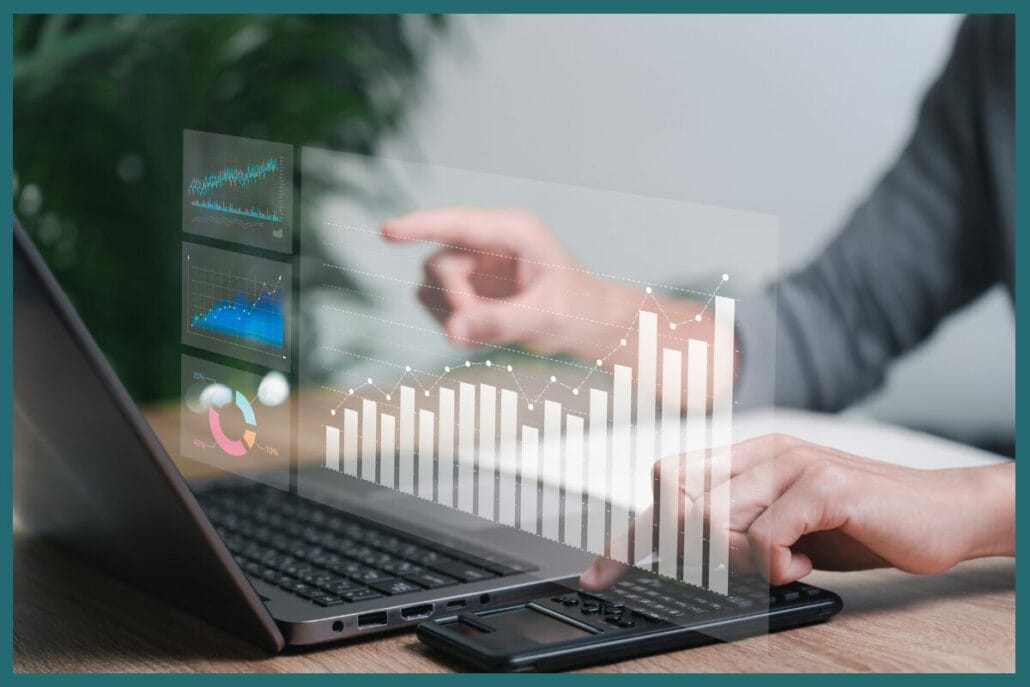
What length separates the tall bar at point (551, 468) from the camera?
21.4 inches

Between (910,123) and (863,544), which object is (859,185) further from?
(863,544)

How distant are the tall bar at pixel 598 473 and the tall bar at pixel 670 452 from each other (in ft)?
0.09

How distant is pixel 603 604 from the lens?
54 centimetres

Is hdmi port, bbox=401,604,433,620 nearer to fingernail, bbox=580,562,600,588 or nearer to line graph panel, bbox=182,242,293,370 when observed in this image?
fingernail, bbox=580,562,600,588

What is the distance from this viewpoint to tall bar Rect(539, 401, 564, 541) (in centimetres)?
54

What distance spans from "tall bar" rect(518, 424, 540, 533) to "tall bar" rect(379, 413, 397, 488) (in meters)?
0.08

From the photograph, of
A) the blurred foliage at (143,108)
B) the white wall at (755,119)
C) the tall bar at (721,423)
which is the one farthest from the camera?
the blurred foliage at (143,108)

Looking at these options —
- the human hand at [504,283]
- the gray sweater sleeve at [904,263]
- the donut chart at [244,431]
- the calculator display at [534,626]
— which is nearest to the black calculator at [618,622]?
the calculator display at [534,626]

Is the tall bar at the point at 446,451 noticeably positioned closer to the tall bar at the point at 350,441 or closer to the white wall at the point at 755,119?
the tall bar at the point at 350,441

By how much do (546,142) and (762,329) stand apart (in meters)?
1.07

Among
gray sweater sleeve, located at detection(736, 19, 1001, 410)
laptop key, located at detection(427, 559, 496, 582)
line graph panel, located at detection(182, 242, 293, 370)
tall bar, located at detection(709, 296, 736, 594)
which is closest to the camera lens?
tall bar, located at detection(709, 296, 736, 594)

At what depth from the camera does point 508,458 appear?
57 cm

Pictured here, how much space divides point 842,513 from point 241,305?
1.07 ft
